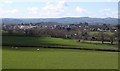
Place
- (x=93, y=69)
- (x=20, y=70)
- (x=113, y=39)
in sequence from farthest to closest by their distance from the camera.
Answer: (x=113, y=39), (x=93, y=69), (x=20, y=70)

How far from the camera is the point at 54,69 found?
91.1ft

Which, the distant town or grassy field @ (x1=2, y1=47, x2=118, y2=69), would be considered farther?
the distant town

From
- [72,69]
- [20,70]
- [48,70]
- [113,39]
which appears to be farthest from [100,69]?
[113,39]

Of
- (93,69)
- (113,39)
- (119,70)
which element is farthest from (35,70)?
(113,39)

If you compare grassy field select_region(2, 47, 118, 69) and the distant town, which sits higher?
grassy field select_region(2, 47, 118, 69)

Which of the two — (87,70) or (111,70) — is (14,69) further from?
(111,70)

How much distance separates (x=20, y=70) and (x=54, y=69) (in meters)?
3.07

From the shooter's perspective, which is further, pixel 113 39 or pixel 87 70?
pixel 113 39

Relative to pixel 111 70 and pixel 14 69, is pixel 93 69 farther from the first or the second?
pixel 14 69

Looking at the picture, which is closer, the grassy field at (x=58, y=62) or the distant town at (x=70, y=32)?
the grassy field at (x=58, y=62)

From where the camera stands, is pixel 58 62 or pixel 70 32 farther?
pixel 70 32

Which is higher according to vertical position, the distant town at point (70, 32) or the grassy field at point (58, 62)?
the grassy field at point (58, 62)

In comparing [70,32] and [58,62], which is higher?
[58,62]

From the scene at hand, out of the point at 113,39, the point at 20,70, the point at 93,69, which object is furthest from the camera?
the point at 113,39
